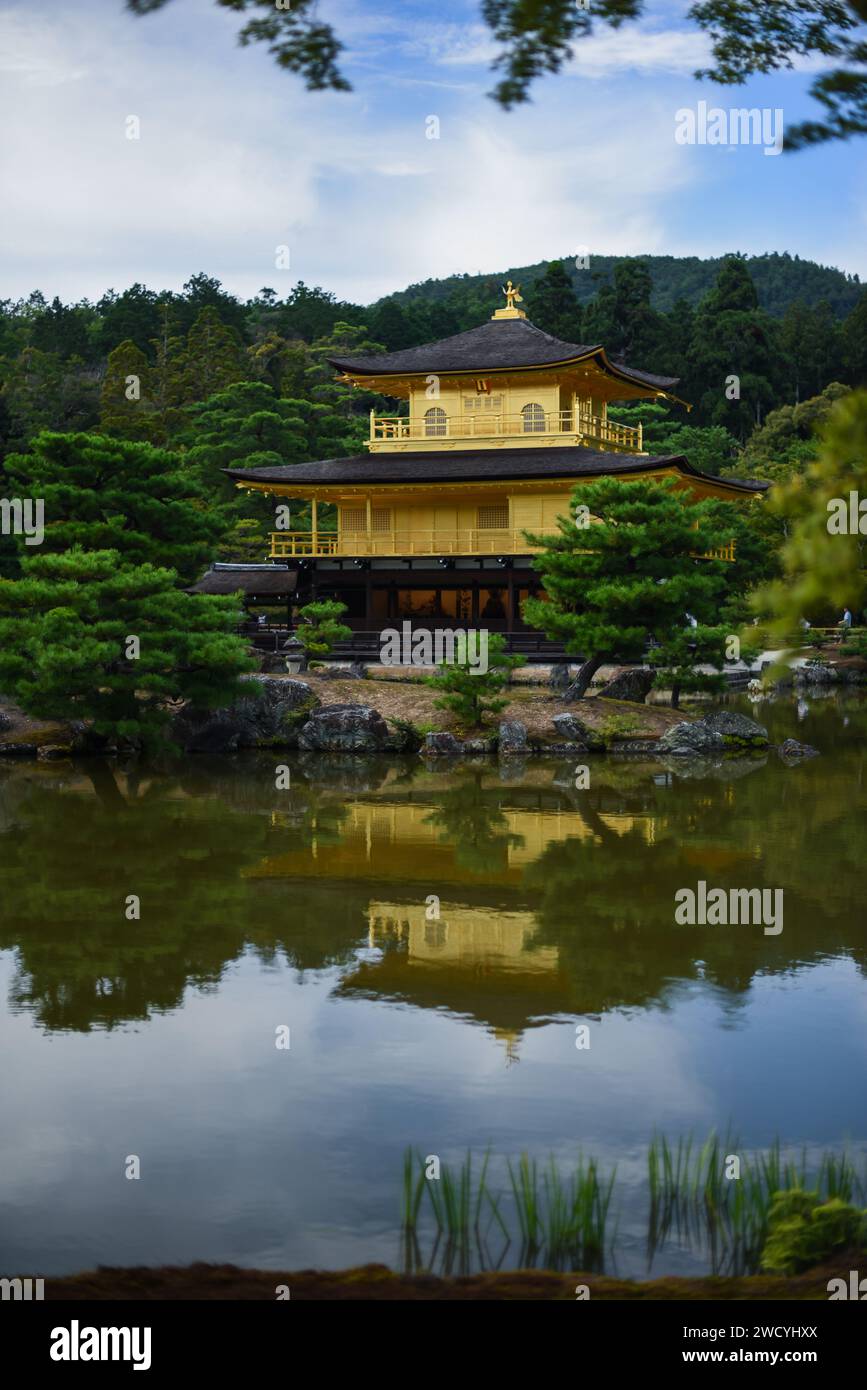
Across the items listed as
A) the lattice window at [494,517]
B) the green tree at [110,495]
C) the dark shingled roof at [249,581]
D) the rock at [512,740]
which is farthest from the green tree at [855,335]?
the green tree at [110,495]

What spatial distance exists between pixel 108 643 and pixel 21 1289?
1551cm

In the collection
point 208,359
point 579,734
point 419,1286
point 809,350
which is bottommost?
point 419,1286

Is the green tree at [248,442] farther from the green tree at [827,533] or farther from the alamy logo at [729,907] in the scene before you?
the green tree at [827,533]

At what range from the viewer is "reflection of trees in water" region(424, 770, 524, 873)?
14281 millimetres

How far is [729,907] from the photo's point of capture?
1203 centimetres

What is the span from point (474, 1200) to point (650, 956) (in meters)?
4.56

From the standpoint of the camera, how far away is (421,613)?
3672 centimetres

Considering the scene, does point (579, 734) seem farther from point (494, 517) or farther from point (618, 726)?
point (494, 517)

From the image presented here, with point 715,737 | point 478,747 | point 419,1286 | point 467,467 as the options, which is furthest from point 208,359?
point 419,1286

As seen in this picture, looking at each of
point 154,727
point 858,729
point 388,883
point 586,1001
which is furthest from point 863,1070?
point 858,729

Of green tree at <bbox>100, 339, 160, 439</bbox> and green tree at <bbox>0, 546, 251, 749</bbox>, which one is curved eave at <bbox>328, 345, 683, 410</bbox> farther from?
green tree at <bbox>0, 546, 251, 749</bbox>

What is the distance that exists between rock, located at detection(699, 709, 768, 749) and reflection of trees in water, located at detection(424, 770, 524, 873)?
579 cm

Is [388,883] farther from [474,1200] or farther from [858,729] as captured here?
[858,729]

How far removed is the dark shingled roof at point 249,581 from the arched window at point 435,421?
5.72m
